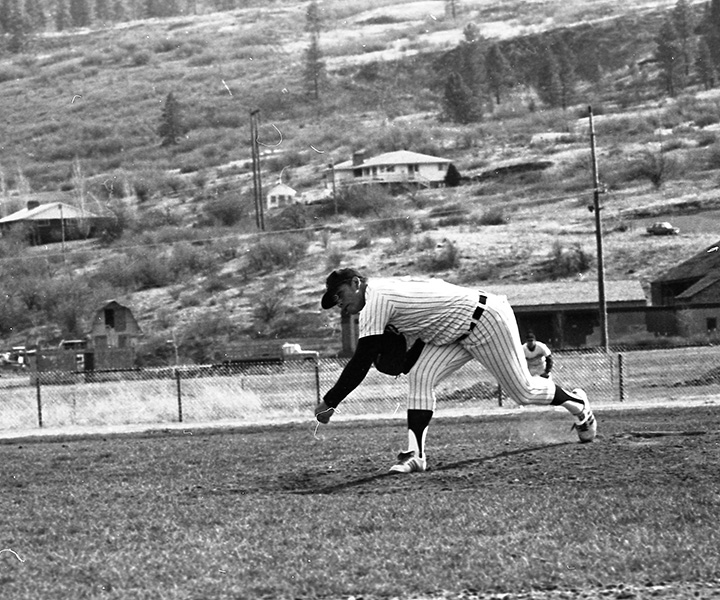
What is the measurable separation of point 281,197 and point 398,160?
10.4m

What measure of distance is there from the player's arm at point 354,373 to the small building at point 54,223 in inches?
3416

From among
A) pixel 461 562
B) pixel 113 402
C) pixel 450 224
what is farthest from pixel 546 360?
pixel 450 224

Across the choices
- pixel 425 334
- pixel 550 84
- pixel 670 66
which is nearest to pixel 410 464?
pixel 425 334

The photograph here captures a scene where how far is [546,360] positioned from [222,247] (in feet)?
201

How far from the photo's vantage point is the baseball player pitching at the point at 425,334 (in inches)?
394

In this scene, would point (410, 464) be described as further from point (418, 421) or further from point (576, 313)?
point (576, 313)

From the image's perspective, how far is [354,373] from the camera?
10.2 metres

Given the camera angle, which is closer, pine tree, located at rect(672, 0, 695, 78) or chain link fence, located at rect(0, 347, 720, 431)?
chain link fence, located at rect(0, 347, 720, 431)

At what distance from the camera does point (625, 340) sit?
177ft

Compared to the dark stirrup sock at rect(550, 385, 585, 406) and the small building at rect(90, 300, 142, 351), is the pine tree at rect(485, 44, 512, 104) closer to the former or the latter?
the small building at rect(90, 300, 142, 351)

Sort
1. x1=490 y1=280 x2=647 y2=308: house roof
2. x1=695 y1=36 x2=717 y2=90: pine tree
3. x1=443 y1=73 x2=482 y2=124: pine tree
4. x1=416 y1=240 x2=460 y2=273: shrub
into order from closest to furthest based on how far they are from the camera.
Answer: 1. x1=490 y1=280 x2=647 y2=308: house roof
2. x1=416 y1=240 x2=460 y2=273: shrub
3. x1=695 y1=36 x2=717 y2=90: pine tree
4. x1=443 y1=73 x2=482 y2=124: pine tree

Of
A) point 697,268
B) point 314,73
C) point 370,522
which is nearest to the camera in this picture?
point 370,522

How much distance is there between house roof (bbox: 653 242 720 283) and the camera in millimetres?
57938

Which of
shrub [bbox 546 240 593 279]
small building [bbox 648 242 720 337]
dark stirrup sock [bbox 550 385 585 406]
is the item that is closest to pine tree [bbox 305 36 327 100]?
shrub [bbox 546 240 593 279]
